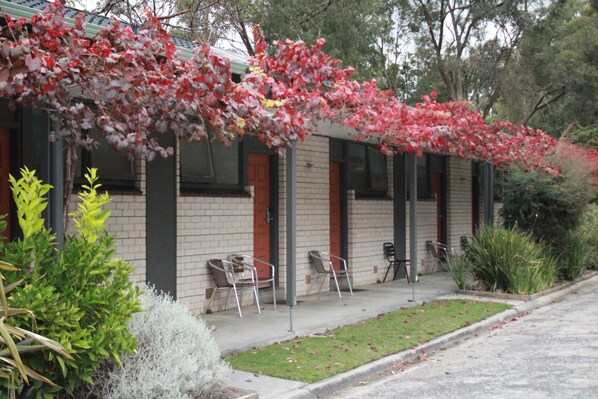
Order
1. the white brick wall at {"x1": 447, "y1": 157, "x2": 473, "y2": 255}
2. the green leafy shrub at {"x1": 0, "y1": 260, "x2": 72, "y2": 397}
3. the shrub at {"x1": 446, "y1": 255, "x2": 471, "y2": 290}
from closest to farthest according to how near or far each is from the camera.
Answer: the green leafy shrub at {"x1": 0, "y1": 260, "x2": 72, "y2": 397} → the shrub at {"x1": 446, "y1": 255, "x2": 471, "y2": 290} → the white brick wall at {"x1": 447, "y1": 157, "x2": 473, "y2": 255}

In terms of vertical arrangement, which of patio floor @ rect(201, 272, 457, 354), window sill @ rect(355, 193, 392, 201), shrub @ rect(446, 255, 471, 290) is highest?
window sill @ rect(355, 193, 392, 201)

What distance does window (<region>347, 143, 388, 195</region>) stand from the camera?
14844 millimetres

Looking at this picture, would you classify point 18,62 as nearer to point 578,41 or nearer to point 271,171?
point 271,171

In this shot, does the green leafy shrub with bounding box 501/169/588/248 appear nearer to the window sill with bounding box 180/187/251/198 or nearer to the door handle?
→ the door handle

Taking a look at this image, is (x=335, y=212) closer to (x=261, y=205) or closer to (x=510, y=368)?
(x=261, y=205)

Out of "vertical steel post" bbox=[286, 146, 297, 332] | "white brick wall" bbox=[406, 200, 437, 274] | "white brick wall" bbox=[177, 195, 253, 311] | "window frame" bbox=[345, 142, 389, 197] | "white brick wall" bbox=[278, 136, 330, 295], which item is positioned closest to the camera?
"vertical steel post" bbox=[286, 146, 297, 332]

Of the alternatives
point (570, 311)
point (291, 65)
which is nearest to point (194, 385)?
point (291, 65)

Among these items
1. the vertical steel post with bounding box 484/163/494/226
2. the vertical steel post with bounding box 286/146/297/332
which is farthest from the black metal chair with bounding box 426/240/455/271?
the vertical steel post with bounding box 286/146/297/332

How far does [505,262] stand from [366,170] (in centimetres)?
353

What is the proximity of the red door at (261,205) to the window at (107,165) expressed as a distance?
9.25 feet

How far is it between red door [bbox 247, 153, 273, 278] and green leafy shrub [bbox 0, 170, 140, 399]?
6632 millimetres

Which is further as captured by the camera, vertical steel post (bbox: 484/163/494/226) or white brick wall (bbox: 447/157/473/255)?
white brick wall (bbox: 447/157/473/255)

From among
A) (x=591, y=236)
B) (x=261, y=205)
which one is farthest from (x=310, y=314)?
(x=591, y=236)

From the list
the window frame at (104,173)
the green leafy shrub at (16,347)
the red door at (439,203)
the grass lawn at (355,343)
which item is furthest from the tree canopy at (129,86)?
the red door at (439,203)
